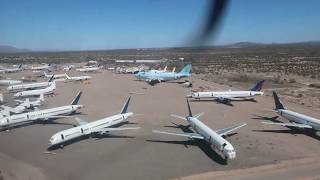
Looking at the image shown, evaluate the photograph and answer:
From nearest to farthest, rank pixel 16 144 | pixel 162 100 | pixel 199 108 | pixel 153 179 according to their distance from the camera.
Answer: pixel 153 179
pixel 16 144
pixel 199 108
pixel 162 100

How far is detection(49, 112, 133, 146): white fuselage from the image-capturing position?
41559mm

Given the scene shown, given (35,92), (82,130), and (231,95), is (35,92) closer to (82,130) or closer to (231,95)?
(82,130)

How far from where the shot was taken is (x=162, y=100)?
75625 millimetres

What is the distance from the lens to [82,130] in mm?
44781

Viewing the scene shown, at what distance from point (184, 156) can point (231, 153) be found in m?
5.74

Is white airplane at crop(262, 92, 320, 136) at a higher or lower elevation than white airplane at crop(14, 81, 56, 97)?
higher

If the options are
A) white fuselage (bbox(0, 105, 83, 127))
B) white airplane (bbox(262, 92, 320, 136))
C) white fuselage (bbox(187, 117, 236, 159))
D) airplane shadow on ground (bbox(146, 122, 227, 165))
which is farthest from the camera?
white fuselage (bbox(0, 105, 83, 127))

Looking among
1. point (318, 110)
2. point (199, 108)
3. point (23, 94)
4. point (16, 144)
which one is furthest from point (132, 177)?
point (23, 94)

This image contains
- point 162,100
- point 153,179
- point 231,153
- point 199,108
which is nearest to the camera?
point 153,179

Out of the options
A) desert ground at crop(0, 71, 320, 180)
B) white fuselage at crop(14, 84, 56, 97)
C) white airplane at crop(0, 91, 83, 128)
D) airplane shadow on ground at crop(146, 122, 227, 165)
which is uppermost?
white airplane at crop(0, 91, 83, 128)

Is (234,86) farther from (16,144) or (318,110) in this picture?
(16,144)

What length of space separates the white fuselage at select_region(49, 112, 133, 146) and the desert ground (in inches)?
45.8

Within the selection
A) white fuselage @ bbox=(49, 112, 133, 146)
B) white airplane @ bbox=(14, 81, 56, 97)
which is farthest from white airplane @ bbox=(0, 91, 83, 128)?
white airplane @ bbox=(14, 81, 56, 97)

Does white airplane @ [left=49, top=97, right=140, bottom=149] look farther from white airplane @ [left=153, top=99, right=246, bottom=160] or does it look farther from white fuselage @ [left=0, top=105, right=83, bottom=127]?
white fuselage @ [left=0, top=105, right=83, bottom=127]
